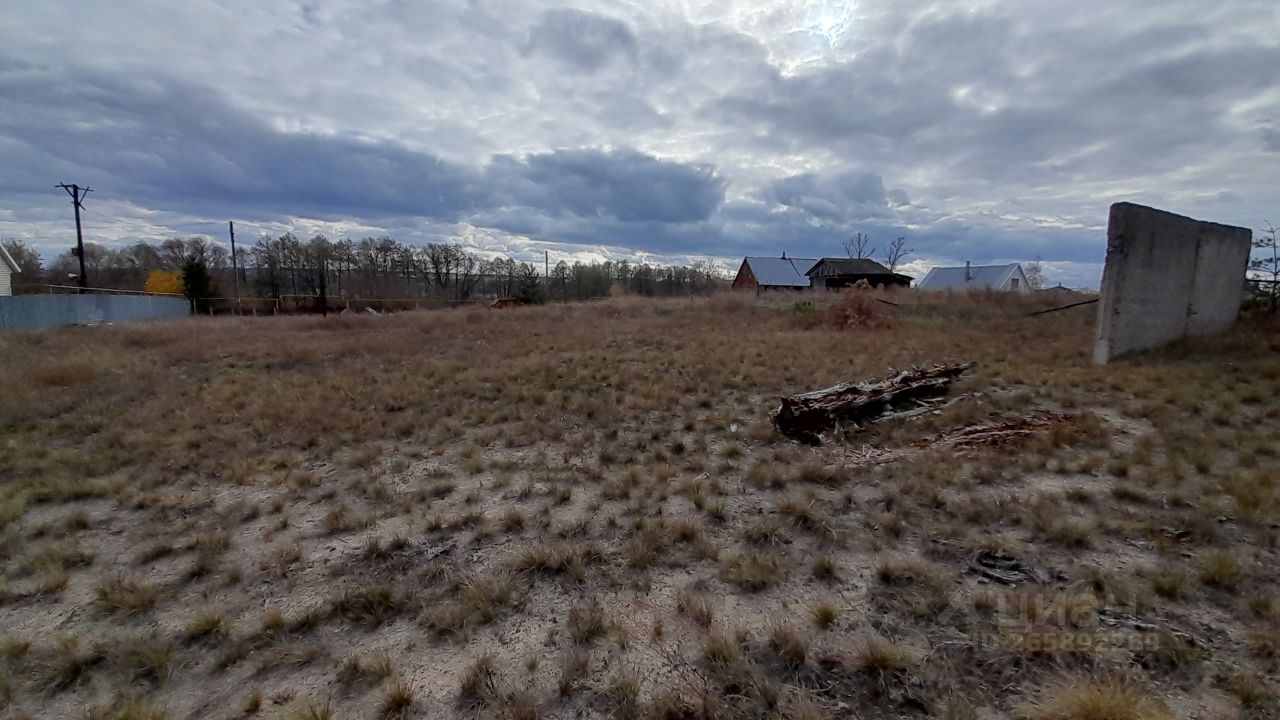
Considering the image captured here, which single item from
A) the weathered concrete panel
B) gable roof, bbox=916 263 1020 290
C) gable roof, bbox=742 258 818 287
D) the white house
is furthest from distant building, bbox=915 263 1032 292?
the white house

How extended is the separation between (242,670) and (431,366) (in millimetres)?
8620

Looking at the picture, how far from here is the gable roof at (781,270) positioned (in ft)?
159

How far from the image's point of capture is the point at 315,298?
1433 inches

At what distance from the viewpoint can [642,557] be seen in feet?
11.0

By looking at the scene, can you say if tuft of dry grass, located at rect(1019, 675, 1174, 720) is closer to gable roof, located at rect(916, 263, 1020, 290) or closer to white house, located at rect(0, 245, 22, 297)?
white house, located at rect(0, 245, 22, 297)

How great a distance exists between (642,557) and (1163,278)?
12293 mm

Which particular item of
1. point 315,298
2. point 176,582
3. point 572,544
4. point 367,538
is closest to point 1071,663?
point 572,544

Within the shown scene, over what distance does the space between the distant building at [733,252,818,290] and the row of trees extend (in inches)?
177

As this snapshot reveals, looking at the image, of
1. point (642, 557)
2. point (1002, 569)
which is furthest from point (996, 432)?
point (642, 557)

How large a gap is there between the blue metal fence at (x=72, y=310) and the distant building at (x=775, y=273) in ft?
141

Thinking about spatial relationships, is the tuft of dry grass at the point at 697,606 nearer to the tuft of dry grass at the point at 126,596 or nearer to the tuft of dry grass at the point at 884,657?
the tuft of dry grass at the point at 884,657

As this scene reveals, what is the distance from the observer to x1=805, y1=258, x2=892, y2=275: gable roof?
45.3m

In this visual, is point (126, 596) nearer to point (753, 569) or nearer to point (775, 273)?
point (753, 569)

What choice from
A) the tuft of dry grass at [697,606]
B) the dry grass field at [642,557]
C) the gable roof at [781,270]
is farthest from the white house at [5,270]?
the gable roof at [781,270]
